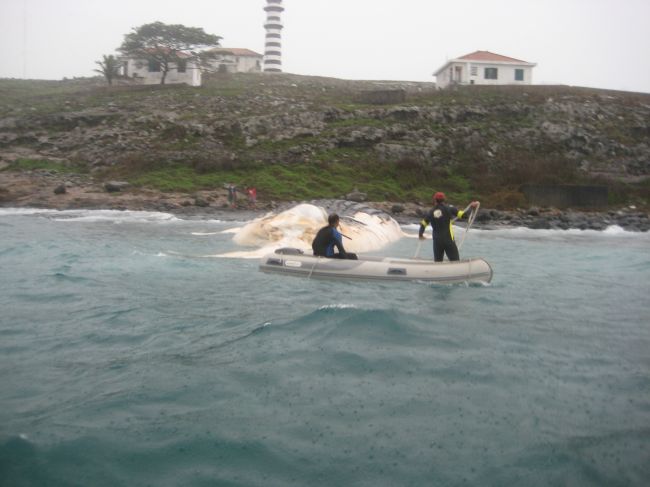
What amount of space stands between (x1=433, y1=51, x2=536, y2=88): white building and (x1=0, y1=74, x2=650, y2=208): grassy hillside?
3.70 metres

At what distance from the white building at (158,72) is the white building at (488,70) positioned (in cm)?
2238

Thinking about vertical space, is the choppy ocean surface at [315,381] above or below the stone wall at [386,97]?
below

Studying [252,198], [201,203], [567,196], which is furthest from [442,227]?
[567,196]

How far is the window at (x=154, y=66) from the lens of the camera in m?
53.8

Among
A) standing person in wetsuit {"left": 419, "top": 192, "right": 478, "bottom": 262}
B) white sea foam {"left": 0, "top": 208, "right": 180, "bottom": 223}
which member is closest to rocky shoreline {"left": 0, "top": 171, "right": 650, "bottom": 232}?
white sea foam {"left": 0, "top": 208, "right": 180, "bottom": 223}

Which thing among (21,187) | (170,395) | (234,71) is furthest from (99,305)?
(234,71)

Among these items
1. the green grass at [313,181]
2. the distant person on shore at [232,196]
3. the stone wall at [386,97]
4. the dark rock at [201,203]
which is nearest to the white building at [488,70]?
the stone wall at [386,97]

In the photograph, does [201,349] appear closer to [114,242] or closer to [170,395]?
[170,395]

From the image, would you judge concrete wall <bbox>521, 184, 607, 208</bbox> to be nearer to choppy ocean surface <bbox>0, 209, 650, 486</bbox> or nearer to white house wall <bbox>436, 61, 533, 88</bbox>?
white house wall <bbox>436, 61, 533, 88</bbox>

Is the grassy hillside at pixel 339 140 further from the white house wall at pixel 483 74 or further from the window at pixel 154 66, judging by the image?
the window at pixel 154 66

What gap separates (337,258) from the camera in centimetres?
1345

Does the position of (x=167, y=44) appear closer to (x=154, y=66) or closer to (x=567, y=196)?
(x=154, y=66)

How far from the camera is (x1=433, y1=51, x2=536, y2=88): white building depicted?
53562 mm

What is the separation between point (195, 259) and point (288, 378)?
29.9ft
